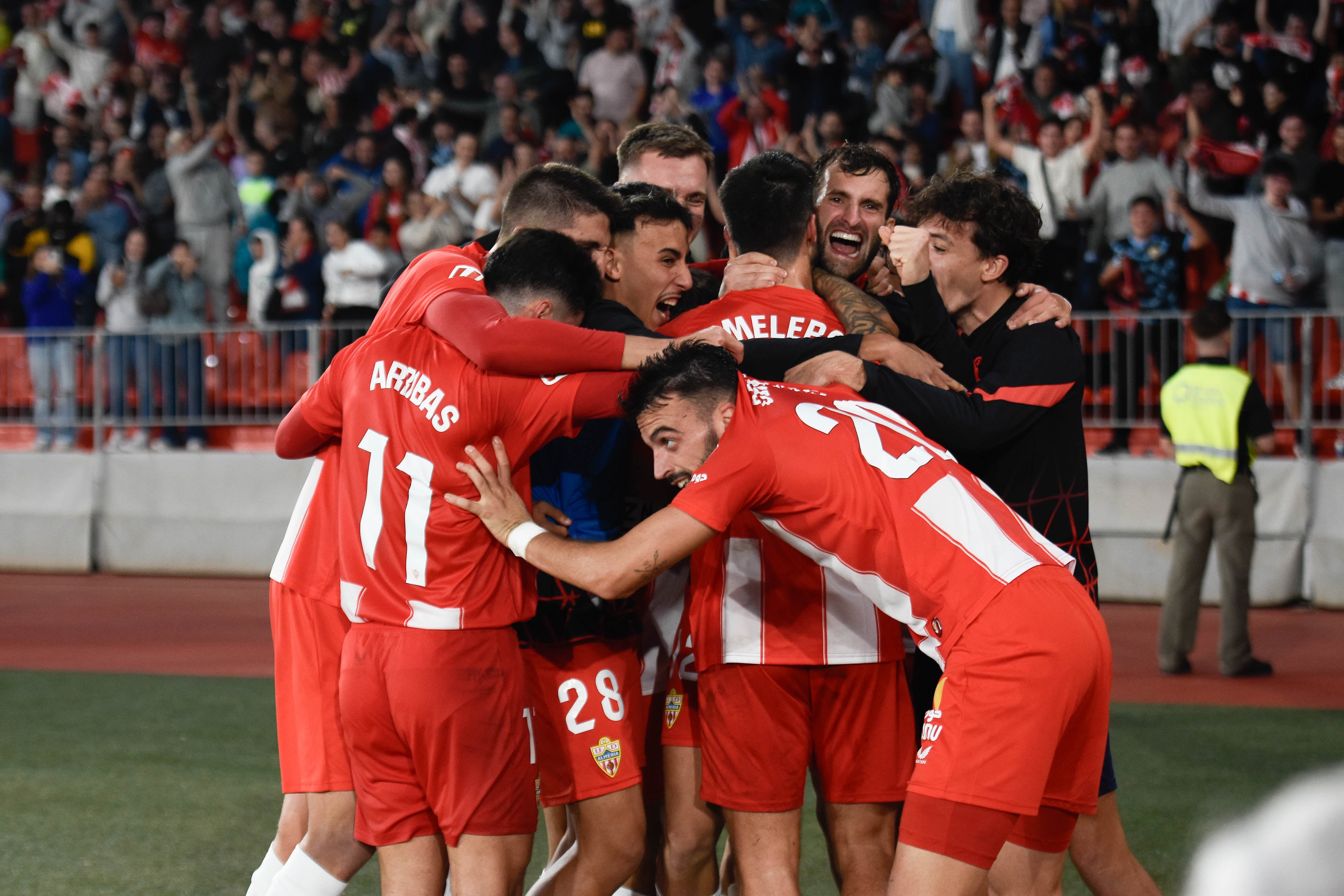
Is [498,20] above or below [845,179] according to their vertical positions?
above

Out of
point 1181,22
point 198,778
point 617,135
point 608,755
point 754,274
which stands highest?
point 1181,22

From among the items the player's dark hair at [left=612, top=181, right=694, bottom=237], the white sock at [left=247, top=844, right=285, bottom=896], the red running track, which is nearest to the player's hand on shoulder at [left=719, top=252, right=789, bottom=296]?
the player's dark hair at [left=612, top=181, right=694, bottom=237]

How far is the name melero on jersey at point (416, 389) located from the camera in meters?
3.65

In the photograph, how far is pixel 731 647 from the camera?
3.88m

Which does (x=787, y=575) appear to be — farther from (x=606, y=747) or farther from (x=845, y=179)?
(x=845, y=179)

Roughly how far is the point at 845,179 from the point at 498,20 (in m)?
13.6

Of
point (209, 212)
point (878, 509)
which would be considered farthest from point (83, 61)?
point (878, 509)

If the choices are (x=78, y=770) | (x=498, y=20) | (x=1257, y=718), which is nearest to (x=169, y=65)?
(x=498, y=20)

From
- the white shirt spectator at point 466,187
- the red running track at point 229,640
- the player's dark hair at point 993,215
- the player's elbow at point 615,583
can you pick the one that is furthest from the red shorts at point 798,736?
the white shirt spectator at point 466,187

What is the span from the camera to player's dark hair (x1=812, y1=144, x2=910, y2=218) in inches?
183

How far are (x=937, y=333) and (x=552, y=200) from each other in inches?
48.2

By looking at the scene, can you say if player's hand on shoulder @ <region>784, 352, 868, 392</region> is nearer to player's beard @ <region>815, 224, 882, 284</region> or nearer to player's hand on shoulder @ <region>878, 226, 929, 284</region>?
player's hand on shoulder @ <region>878, 226, 929, 284</region>

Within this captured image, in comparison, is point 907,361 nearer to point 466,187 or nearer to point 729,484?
point 729,484

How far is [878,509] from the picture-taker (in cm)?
350
